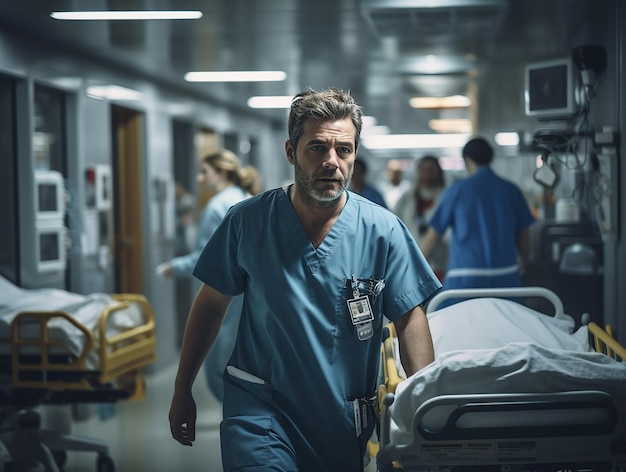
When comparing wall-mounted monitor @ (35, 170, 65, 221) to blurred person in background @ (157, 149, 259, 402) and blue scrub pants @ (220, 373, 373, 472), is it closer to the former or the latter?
blurred person in background @ (157, 149, 259, 402)

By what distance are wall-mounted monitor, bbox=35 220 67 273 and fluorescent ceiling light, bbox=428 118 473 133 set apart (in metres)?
A: 7.56

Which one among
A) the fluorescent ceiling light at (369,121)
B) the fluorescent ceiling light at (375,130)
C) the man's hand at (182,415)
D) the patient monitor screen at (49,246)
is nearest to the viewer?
the man's hand at (182,415)

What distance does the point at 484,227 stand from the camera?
499 cm

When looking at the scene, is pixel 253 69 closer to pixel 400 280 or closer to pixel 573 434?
pixel 400 280

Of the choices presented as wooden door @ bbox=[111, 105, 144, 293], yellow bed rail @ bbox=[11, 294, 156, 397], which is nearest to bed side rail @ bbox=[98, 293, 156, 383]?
yellow bed rail @ bbox=[11, 294, 156, 397]

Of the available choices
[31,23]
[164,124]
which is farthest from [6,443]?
[164,124]

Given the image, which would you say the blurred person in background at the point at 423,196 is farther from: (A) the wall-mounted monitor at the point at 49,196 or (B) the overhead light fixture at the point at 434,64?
(A) the wall-mounted monitor at the point at 49,196

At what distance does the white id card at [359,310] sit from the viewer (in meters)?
2.54

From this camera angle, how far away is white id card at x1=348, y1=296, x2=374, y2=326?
254 centimetres

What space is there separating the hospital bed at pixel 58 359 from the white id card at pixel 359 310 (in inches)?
73.5

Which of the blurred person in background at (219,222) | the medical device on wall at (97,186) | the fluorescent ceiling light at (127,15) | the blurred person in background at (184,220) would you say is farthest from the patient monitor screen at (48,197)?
the blurred person in background at (184,220)

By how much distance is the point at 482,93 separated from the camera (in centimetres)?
916

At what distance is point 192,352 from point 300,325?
337mm

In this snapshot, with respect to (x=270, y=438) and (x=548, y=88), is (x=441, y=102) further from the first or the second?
(x=270, y=438)
